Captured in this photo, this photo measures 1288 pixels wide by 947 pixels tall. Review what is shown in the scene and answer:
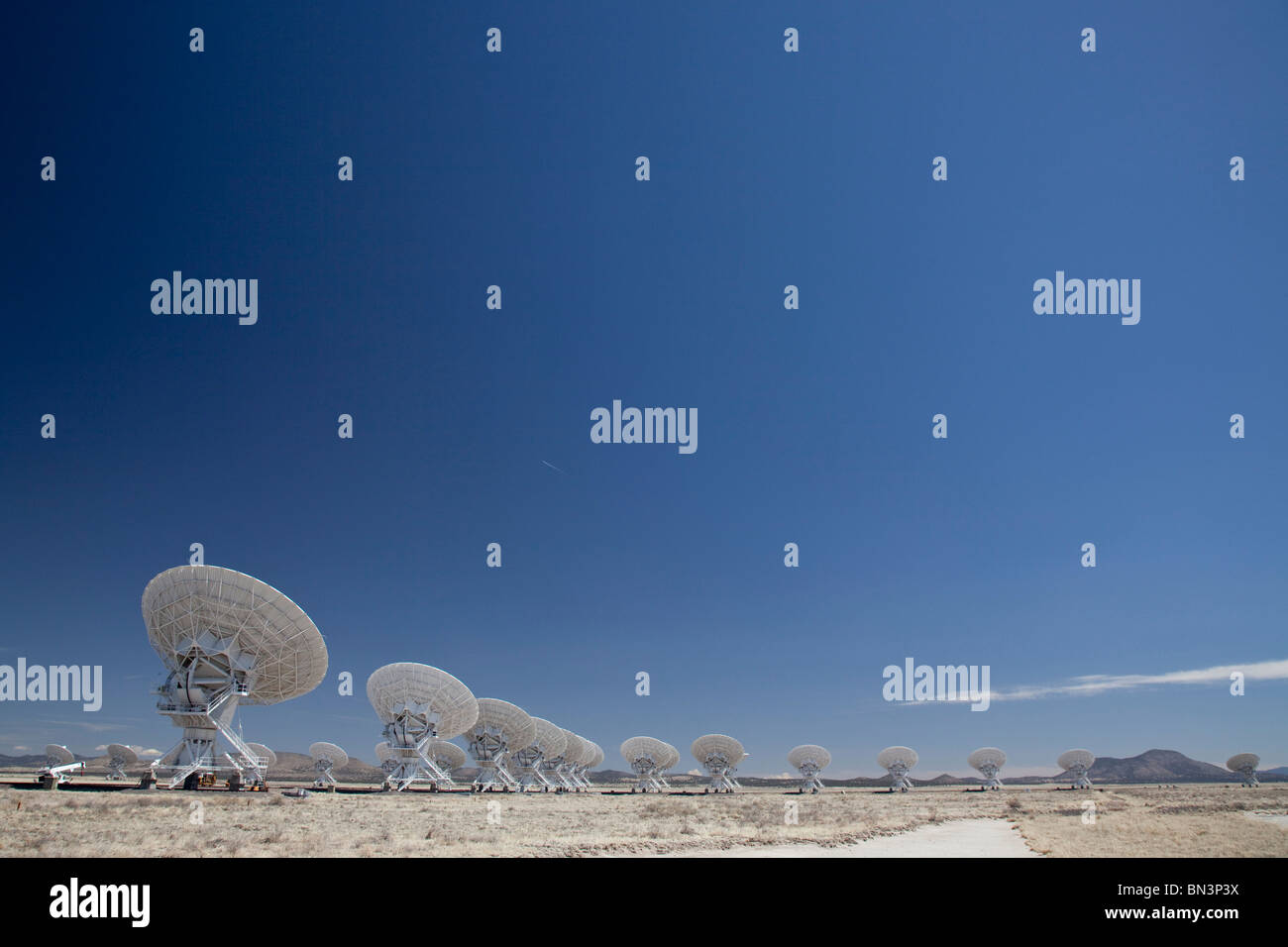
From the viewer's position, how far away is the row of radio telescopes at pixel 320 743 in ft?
135

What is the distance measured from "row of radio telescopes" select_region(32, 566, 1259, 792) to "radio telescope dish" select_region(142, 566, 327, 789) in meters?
0.06

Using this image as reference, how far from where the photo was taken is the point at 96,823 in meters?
24.5

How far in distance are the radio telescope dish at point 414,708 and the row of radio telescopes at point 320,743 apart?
11 centimetres

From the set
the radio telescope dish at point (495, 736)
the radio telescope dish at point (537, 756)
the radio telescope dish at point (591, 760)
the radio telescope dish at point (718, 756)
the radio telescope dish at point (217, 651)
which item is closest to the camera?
the radio telescope dish at point (217, 651)

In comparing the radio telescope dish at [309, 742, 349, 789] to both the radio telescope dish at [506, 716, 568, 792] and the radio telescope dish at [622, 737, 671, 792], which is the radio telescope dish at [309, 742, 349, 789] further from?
the radio telescope dish at [622, 737, 671, 792]

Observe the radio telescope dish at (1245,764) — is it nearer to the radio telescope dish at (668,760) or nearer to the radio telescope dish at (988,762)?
the radio telescope dish at (988,762)

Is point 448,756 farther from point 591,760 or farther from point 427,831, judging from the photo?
point 427,831


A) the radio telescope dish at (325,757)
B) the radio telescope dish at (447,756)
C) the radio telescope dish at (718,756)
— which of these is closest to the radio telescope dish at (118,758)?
the radio telescope dish at (325,757)

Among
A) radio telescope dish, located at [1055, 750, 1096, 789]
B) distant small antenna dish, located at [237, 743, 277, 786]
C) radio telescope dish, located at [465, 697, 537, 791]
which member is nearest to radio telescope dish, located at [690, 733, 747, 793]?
radio telescope dish, located at [465, 697, 537, 791]

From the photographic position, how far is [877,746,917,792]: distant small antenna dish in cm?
10644

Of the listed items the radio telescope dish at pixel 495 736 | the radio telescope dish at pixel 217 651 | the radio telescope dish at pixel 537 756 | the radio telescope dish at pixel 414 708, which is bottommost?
the radio telescope dish at pixel 537 756

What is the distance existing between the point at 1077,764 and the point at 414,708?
104 metres
